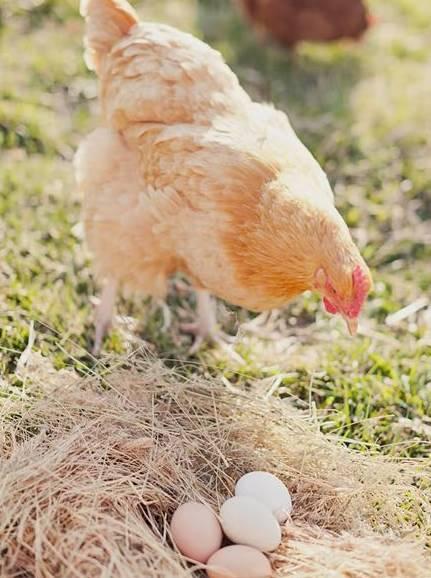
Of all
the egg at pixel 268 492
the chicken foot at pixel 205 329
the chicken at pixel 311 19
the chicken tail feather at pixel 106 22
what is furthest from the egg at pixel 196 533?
the chicken at pixel 311 19

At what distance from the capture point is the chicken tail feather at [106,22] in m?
3.32

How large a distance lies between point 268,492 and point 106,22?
6.81ft

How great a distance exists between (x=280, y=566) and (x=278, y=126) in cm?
169

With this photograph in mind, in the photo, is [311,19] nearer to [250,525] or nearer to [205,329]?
[205,329]

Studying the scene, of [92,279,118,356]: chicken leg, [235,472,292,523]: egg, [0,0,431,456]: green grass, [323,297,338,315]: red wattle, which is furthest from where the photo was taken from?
[92,279,118,356]: chicken leg

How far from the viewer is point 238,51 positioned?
19.4 ft

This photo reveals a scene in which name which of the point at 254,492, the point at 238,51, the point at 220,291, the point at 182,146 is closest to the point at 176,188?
the point at 182,146

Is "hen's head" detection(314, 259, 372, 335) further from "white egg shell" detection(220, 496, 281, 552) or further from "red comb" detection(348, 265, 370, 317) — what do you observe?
"white egg shell" detection(220, 496, 281, 552)

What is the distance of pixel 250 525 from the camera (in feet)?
7.74

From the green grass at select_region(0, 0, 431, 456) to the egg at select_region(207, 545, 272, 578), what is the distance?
82 cm

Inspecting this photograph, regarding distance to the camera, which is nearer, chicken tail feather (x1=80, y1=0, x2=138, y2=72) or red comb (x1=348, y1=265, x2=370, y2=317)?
red comb (x1=348, y1=265, x2=370, y2=317)

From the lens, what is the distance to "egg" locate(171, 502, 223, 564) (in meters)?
2.35

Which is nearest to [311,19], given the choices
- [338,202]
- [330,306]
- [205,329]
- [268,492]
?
[338,202]

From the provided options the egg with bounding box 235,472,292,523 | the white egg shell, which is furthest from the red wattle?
the white egg shell
